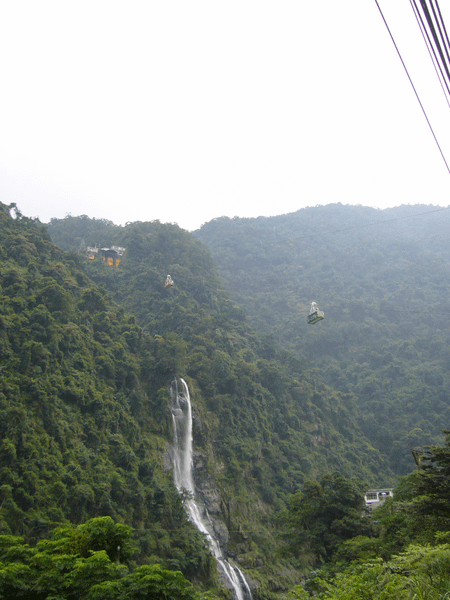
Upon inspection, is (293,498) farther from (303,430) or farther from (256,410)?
(303,430)

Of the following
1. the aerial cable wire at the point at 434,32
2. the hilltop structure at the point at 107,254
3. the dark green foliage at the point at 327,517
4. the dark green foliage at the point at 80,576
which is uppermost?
the hilltop structure at the point at 107,254

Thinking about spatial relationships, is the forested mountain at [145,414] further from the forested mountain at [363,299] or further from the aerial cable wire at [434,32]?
the aerial cable wire at [434,32]

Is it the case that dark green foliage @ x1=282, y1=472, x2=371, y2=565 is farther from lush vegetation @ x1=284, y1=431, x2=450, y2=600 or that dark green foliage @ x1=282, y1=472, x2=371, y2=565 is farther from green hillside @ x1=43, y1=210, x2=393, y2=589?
green hillside @ x1=43, y1=210, x2=393, y2=589

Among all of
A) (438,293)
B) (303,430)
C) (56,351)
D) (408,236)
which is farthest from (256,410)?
(408,236)

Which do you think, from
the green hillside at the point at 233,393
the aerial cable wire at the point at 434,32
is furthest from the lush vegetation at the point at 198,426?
the aerial cable wire at the point at 434,32

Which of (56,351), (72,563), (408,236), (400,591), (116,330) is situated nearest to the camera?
(400,591)

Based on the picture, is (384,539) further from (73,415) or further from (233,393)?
(233,393)

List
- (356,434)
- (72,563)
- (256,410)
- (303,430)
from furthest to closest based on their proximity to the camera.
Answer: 1. (356,434)
2. (303,430)
3. (256,410)
4. (72,563)
